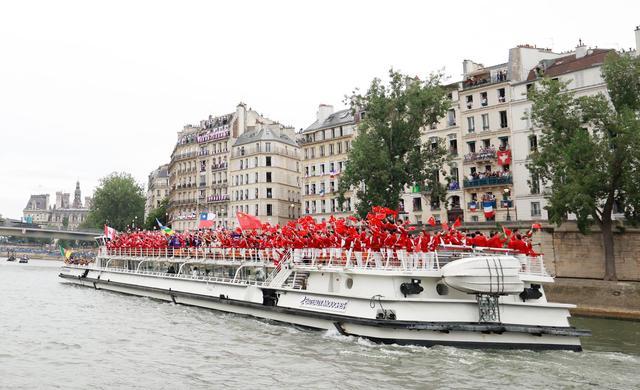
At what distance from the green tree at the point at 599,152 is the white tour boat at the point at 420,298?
11974mm

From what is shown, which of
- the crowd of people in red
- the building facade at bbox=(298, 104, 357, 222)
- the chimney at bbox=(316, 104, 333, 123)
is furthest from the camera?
the chimney at bbox=(316, 104, 333, 123)

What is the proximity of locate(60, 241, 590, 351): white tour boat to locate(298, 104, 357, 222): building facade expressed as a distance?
38160 millimetres

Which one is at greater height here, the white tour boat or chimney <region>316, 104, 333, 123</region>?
chimney <region>316, 104, 333, 123</region>

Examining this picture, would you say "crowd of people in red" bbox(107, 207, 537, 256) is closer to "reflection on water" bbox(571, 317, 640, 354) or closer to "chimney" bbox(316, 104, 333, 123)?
"reflection on water" bbox(571, 317, 640, 354)

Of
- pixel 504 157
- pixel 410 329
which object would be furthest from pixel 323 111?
Result: pixel 410 329

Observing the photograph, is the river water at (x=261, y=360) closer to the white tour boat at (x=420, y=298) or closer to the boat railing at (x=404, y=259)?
the white tour boat at (x=420, y=298)

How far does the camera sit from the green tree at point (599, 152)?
31.3 m

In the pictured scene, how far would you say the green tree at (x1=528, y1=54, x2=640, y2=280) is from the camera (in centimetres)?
3128

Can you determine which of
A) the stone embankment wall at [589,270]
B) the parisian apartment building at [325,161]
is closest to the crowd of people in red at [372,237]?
the stone embankment wall at [589,270]

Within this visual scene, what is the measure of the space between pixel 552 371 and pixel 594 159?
63.4ft

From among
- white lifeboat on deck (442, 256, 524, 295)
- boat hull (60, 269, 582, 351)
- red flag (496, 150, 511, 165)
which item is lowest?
boat hull (60, 269, 582, 351)

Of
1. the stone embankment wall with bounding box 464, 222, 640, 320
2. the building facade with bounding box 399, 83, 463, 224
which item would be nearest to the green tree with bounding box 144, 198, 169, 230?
the building facade with bounding box 399, 83, 463, 224

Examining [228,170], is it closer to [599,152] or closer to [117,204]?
[117,204]

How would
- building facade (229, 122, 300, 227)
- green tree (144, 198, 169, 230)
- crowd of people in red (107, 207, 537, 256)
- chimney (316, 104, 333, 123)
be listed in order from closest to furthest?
crowd of people in red (107, 207, 537, 256) < chimney (316, 104, 333, 123) < building facade (229, 122, 300, 227) < green tree (144, 198, 169, 230)
